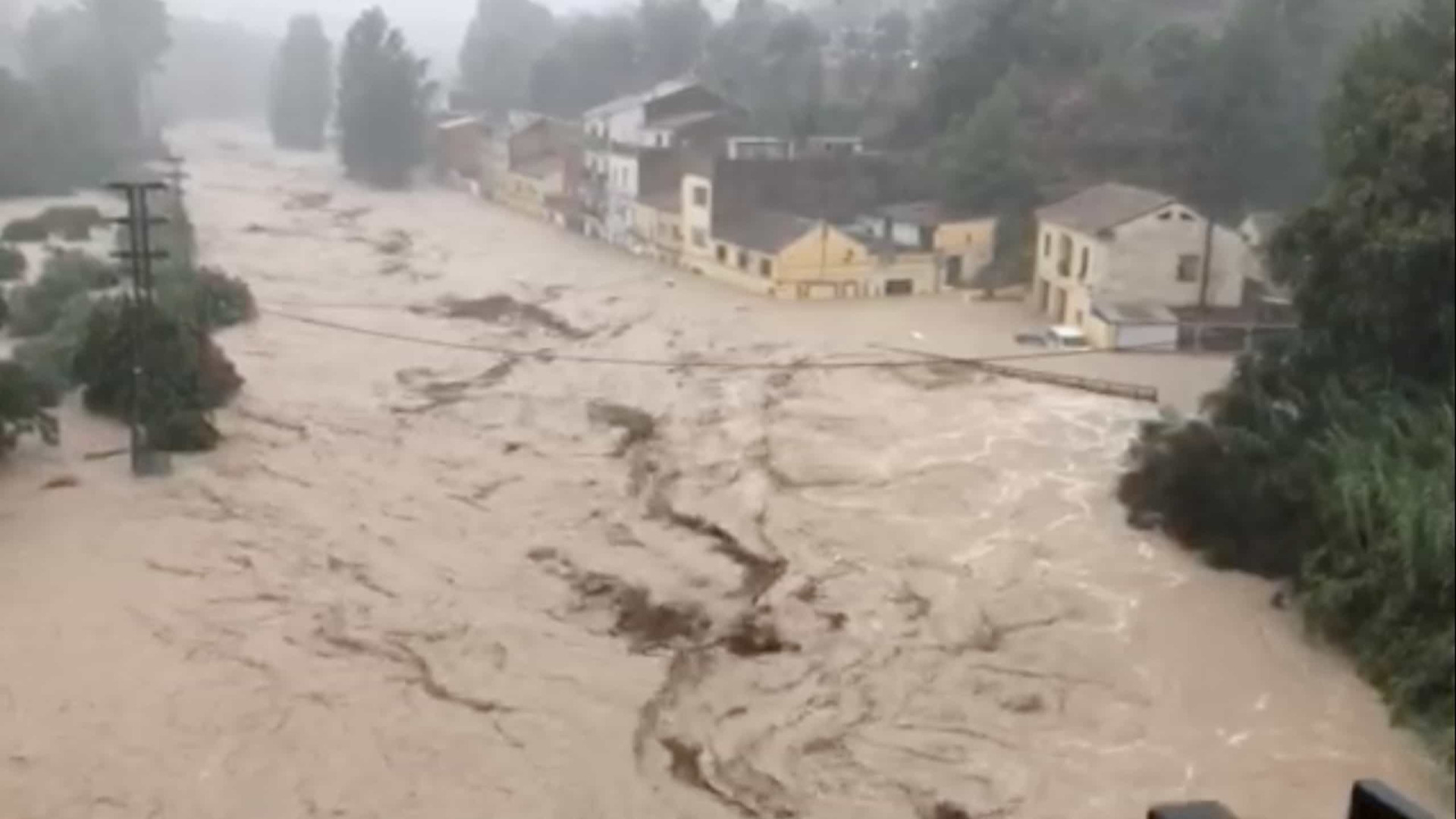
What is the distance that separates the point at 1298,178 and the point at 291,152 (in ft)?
18.9

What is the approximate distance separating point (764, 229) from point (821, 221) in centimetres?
22

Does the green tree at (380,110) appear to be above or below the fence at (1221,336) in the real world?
above

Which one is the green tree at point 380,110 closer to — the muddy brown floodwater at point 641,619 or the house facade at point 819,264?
the house facade at point 819,264

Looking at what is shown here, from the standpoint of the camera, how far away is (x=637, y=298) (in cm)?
547

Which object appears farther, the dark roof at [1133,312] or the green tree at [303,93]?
the green tree at [303,93]

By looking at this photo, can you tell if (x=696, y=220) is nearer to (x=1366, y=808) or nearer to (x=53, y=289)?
(x=53, y=289)

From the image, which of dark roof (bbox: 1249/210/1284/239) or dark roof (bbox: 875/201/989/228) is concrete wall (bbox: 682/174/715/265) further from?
dark roof (bbox: 1249/210/1284/239)

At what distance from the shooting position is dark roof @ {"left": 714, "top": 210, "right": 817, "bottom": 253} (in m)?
5.48

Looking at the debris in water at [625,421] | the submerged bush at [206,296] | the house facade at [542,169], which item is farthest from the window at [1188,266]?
the house facade at [542,169]

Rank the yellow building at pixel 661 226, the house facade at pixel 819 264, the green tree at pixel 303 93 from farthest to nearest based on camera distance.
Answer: the green tree at pixel 303 93 < the yellow building at pixel 661 226 < the house facade at pixel 819 264

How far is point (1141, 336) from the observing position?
4430mm

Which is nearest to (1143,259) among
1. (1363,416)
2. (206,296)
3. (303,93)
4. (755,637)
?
(1363,416)

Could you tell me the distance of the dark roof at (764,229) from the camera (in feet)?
18.0

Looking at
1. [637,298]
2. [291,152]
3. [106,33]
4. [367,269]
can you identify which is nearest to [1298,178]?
[637,298]
